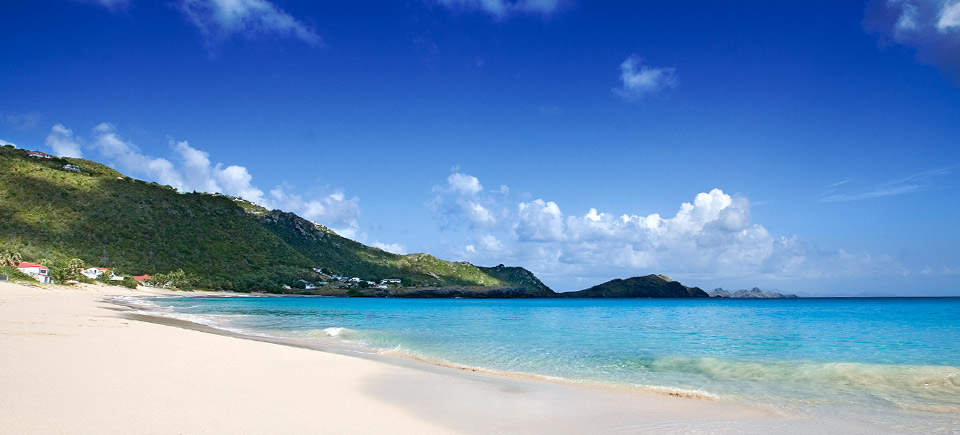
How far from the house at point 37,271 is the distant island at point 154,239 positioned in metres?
0.31

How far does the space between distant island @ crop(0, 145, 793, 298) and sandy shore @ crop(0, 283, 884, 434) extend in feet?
183

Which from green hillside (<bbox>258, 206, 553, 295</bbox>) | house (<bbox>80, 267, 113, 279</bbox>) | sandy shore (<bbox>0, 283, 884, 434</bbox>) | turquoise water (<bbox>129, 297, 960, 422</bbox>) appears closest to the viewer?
sandy shore (<bbox>0, 283, 884, 434</bbox>)

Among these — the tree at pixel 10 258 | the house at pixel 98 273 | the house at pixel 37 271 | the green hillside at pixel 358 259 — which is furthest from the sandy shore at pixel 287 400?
the green hillside at pixel 358 259

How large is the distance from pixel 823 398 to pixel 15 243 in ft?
298

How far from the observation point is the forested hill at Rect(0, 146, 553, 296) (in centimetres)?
7406

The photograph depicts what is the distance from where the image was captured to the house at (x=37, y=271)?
178ft

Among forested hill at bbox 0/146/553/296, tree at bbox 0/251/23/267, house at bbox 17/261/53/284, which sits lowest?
house at bbox 17/261/53/284

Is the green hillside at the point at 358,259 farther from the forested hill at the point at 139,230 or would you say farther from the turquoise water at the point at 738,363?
the turquoise water at the point at 738,363

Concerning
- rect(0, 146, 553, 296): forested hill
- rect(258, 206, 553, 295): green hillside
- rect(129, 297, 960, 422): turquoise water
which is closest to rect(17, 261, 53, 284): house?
rect(0, 146, 553, 296): forested hill

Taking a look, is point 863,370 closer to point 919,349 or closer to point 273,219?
point 919,349

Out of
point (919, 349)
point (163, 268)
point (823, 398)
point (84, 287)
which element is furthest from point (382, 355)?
point (163, 268)

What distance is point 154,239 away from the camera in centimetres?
9194

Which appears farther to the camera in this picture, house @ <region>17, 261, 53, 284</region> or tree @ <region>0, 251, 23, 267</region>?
house @ <region>17, 261, 53, 284</region>

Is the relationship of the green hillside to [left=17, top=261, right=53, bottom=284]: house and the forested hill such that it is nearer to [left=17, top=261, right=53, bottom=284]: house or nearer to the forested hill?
the forested hill
